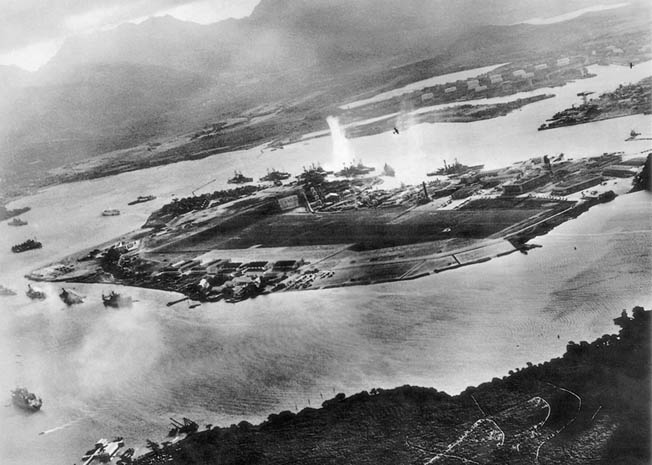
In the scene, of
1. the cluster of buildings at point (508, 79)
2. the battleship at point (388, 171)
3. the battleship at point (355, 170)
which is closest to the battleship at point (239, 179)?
the battleship at point (355, 170)

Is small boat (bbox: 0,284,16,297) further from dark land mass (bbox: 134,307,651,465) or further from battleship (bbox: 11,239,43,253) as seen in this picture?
dark land mass (bbox: 134,307,651,465)

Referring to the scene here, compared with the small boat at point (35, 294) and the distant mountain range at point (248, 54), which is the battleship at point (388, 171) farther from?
the distant mountain range at point (248, 54)

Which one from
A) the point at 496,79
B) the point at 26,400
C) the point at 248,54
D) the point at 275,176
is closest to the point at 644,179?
the point at 26,400

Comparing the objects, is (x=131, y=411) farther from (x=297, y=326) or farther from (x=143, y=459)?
(x=297, y=326)

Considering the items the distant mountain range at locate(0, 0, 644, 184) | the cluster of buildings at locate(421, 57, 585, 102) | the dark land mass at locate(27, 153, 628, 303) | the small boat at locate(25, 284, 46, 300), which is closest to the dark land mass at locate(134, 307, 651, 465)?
the dark land mass at locate(27, 153, 628, 303)

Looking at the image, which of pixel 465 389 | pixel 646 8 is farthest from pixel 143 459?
pixel 646 8

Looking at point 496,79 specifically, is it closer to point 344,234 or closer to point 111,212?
point 344,234

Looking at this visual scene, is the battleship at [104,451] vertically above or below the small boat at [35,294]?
below
